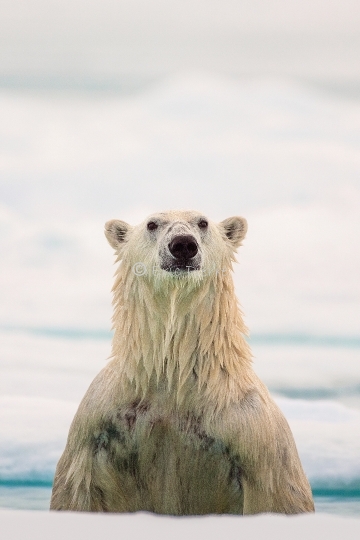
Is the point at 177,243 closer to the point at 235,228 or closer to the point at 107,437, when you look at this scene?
the point at 235,228

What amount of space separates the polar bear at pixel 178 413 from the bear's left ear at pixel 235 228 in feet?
0.72

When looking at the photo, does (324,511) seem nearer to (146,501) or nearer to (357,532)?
(146,501)

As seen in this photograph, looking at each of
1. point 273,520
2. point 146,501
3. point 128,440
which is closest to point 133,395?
point 128,440

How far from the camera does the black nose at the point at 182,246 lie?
12.3 ft

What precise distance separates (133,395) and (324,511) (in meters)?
1.69

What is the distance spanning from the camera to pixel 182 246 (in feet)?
12.4

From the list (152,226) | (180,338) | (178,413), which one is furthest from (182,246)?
(178,413)

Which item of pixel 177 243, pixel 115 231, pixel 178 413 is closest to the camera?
pixel 177 243

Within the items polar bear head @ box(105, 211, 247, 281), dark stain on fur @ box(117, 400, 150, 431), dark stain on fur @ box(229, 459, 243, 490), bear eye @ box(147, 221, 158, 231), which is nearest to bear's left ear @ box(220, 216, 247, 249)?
polar bear head @ box(105, 211, 247, 281)

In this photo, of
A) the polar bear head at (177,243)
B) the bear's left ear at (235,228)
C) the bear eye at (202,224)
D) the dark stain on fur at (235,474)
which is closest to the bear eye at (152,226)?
the polar bear head at (177,243)

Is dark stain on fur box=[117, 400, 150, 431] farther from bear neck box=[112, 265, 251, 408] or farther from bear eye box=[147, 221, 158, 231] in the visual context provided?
bear eye box=[147, 221, 158, 231]

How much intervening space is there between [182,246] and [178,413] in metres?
0.76

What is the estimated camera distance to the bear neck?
155 inches

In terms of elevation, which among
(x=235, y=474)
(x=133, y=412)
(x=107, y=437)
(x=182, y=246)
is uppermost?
(x=182, y=246)
